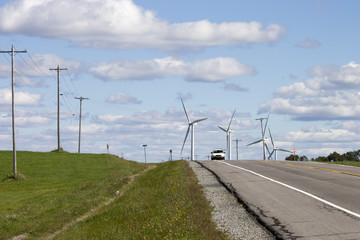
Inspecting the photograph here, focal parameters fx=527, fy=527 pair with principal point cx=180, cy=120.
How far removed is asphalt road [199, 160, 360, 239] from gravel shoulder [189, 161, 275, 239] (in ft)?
1.01

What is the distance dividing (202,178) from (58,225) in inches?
307

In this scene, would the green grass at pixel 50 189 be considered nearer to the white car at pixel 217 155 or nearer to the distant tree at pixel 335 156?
the white car at pixel 217 155

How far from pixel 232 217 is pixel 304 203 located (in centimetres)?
275

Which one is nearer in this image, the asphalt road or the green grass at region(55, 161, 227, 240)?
the asphalt road

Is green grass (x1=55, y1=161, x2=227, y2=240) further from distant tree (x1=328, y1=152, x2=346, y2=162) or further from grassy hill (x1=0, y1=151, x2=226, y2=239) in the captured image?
distant tree (x1=328, y1=152, x2=346, y2=162)

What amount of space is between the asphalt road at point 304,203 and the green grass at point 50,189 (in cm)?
1035

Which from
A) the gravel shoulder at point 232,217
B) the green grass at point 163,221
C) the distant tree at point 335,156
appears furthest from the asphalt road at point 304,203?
the distant tree at point 335,156

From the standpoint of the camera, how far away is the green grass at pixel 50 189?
92.7 ft

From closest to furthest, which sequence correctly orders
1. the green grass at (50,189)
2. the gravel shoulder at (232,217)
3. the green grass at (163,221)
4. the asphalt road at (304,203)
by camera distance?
the asphalt road at (304,203) < the gravel shoulder at (232,217) < the green grass at (163,221) < the green grass at (50,189)

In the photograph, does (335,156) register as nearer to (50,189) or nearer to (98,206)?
(50,189)

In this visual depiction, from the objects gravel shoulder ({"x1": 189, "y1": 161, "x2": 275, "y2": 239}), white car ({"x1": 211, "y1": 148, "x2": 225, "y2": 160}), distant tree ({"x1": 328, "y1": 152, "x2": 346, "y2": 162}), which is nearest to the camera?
gravel shoulder ({"x1": 189, "y1": 161, "x2": 275, "y2": 239})

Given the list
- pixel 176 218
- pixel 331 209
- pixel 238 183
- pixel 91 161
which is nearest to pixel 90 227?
pixel 176 218

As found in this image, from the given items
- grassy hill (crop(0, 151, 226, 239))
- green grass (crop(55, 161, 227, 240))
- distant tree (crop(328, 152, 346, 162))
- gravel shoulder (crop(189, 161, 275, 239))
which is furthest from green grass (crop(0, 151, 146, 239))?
distant tree (crop(328, 152, 346, 162))

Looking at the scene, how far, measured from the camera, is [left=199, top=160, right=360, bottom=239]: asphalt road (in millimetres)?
12495
